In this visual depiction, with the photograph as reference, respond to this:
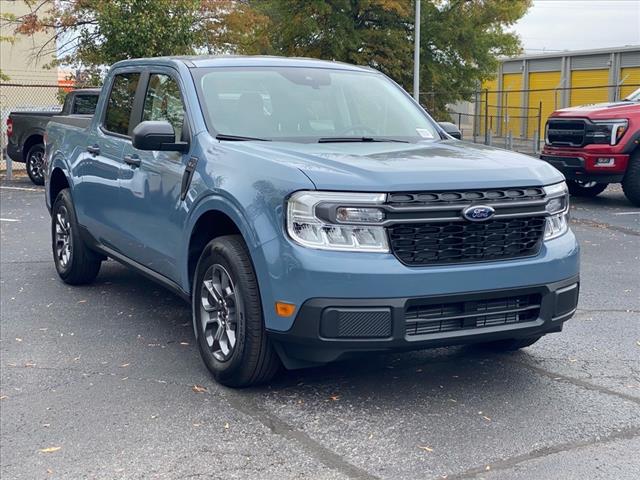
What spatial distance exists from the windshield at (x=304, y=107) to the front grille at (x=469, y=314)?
1482 millimetres

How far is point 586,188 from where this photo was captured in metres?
15.0

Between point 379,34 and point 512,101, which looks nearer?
point 379,34

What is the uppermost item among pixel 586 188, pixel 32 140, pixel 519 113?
pixel 32 140

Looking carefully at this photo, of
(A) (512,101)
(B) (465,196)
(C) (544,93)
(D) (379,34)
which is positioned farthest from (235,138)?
(A) (512,101)

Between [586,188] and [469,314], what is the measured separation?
37.1 feet

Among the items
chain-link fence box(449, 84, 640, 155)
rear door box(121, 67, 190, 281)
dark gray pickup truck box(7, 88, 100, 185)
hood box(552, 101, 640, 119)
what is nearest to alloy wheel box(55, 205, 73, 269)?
rear door box(121, 67, 190, 281)

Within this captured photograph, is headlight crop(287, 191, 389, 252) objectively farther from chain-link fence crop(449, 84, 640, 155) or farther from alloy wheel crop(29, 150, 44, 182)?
chain-link fence crop(449, 84, 640, 155)

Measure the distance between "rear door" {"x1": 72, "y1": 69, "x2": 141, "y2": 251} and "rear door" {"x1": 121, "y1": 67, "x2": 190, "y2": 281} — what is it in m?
0.19

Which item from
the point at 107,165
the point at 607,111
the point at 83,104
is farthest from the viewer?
the point at 83,104

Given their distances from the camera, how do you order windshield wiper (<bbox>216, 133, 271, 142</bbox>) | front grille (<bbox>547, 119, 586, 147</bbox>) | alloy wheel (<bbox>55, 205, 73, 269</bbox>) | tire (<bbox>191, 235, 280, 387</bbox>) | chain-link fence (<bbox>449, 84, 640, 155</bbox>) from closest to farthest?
tire (<bbox>191, 235, 280, 387</bbox>) → windshield wiper (<bbox>216, 133, 271, 142</bbox>) → alloy wheel (<bbox>55, 205, 73, 269</bbox>) → front grille (<bbox>547, 119, 586, 147</bbox>) → chain-link fence (<bbox>449, 84, 640, 155</bbox>)

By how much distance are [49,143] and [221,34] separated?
16.7 meters

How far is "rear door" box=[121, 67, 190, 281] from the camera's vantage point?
17.6 ft

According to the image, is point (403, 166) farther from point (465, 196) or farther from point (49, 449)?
point (49, 449)

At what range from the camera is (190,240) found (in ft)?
16.9
